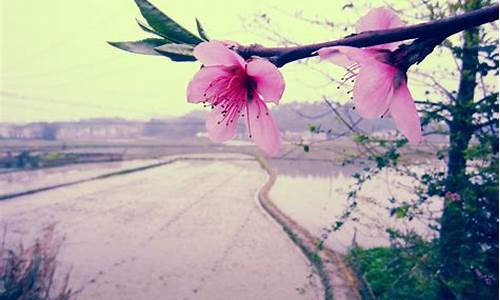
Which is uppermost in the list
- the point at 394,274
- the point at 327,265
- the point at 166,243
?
the point at 394,274

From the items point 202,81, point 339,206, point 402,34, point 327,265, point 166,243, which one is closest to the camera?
point 402,34

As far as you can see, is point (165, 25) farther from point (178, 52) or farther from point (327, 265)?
point (327, 265)

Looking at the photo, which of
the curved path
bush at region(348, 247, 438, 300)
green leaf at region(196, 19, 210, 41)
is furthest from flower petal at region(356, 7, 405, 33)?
the curved path

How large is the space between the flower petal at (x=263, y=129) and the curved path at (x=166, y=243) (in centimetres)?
294

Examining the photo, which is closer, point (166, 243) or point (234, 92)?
point (234, 92)

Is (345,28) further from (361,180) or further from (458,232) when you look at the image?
(458,232)

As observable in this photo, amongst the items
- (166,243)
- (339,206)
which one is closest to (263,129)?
(166,243)

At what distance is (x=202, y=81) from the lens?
0.43 m

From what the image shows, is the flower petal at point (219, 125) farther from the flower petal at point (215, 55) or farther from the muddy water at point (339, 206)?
the muddy water at point (339, 206)

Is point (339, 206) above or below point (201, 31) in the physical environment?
below

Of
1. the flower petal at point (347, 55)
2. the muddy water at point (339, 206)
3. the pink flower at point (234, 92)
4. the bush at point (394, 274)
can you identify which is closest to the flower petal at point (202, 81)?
the pink flower at point (234, 92)

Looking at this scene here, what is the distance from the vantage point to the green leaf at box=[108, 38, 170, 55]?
0.35 meters

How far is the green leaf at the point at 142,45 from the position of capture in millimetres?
349

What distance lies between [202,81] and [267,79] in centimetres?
8
